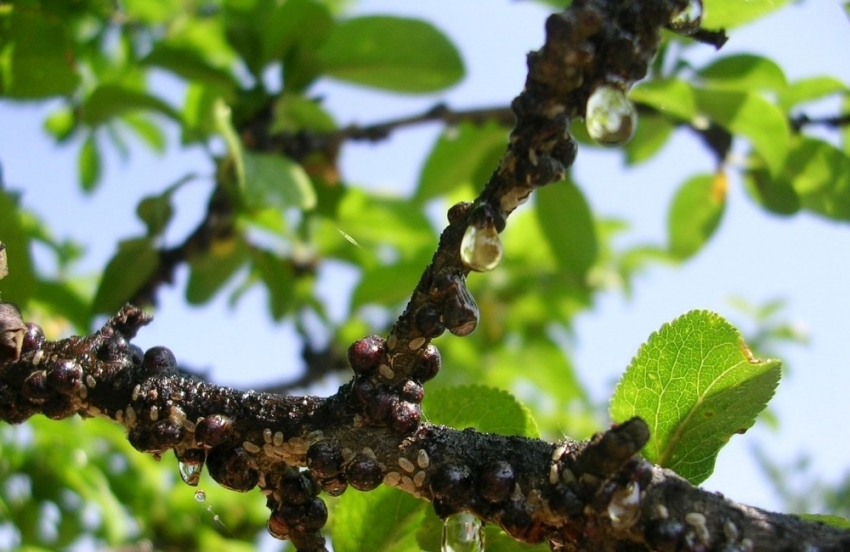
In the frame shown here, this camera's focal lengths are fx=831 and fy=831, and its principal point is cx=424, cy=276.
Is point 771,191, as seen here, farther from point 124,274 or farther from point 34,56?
point 34,56

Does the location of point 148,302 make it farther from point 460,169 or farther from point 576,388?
point 576,388

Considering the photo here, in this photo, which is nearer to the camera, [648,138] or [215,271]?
[648,138]

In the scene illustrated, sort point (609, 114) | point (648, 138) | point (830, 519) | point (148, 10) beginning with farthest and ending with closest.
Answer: point (148, 10)
point (648, 138)
point (830, 519)
point (609, 114)

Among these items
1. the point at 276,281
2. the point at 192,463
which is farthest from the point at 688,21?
the point at 276,281

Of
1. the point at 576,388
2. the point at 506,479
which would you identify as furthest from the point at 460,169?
the point at 506,479

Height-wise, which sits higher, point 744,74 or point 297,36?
point 744,74

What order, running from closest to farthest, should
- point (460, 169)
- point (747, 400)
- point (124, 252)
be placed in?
point (747, 400), point (124, 252), point (460, 169)
